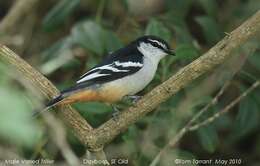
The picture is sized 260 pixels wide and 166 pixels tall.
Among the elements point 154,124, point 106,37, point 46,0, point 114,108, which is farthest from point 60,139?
point 46,0

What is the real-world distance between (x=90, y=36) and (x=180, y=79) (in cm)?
149

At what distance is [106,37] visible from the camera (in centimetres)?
469

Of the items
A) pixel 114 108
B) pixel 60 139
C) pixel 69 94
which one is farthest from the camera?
pixel 114 108

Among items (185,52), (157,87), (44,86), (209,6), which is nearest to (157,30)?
(185,52)

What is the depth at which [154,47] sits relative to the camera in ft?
14.2

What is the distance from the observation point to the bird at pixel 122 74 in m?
3.70

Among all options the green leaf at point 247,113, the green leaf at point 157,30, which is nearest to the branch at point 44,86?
the green leaf at point 157,30

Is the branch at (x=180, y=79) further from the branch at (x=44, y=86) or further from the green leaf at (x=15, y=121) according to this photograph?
the green leaf at (x=15, y=121)

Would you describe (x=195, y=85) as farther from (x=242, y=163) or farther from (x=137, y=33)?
(x=242, y=163)

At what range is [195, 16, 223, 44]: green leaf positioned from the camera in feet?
16.0

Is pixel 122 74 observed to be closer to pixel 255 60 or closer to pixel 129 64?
pixel 129 64

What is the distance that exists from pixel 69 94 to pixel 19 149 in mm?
1084

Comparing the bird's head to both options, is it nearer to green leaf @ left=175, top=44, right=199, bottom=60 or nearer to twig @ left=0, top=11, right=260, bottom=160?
green leaf @ left=175, top=44, right=199, bottom=60

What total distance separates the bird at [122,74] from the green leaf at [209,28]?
0.66 metres
